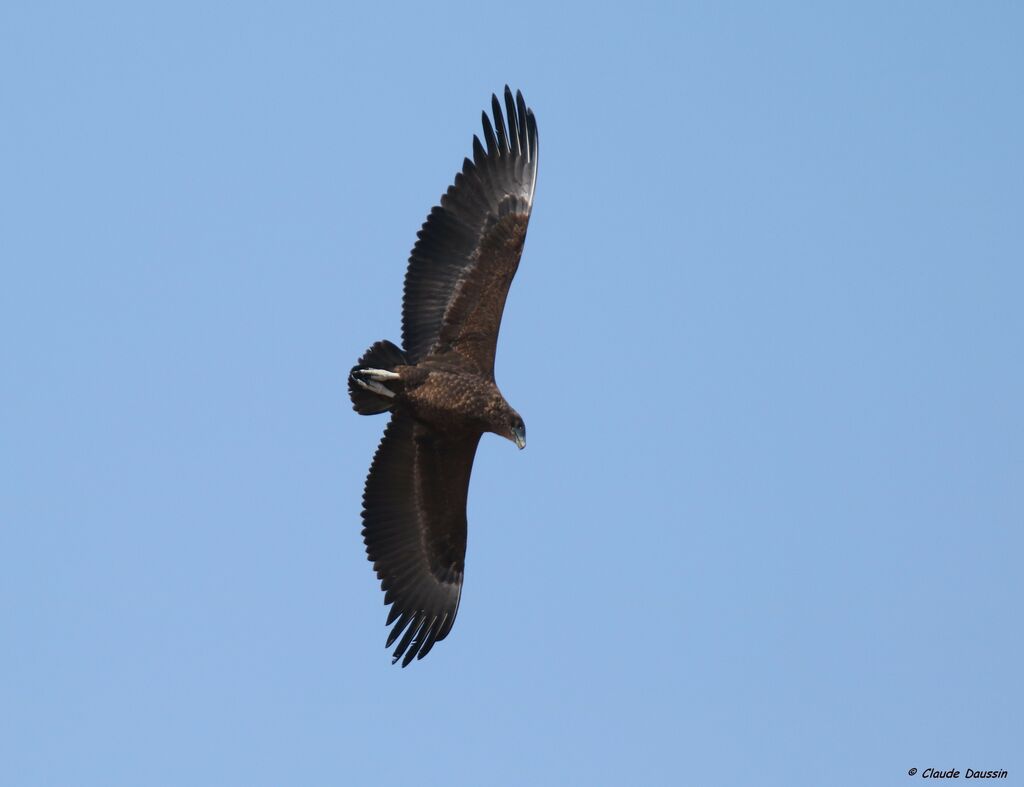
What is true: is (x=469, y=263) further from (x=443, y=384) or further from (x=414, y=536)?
(x=414, y=536)

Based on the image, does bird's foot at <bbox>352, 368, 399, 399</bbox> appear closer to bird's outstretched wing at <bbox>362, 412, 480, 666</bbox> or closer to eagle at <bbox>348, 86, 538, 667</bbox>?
eagle at <bbox>348, 86, 538, 667</bbox>

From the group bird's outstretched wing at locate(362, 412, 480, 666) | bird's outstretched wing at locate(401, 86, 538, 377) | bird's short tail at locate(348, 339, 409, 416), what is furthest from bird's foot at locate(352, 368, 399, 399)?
bird's outstretched wing at locate(362, 412, 480, 666)

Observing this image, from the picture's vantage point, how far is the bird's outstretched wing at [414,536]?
27.8 ft

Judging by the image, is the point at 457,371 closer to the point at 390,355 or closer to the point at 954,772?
the point at 390,355

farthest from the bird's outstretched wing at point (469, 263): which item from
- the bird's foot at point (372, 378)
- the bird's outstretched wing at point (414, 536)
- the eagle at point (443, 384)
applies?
the bird's outstretched wing at point (414, 536)

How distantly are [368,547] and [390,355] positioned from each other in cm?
169

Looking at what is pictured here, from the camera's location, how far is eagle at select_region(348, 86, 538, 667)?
26.0 ft

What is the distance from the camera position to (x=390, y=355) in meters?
7.88

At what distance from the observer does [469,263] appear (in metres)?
8.30

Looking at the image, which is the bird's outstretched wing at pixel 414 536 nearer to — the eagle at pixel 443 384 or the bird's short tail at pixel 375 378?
the eagle at pixel 443 384

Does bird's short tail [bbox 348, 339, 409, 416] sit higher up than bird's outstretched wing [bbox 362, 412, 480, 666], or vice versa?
bird's short tail [bbox 348, 339, 409, 416]

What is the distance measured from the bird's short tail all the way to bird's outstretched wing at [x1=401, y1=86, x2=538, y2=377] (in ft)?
0.93

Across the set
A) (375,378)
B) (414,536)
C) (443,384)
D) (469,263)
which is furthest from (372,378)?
(414,536)

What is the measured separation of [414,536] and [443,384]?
145 centimetres
